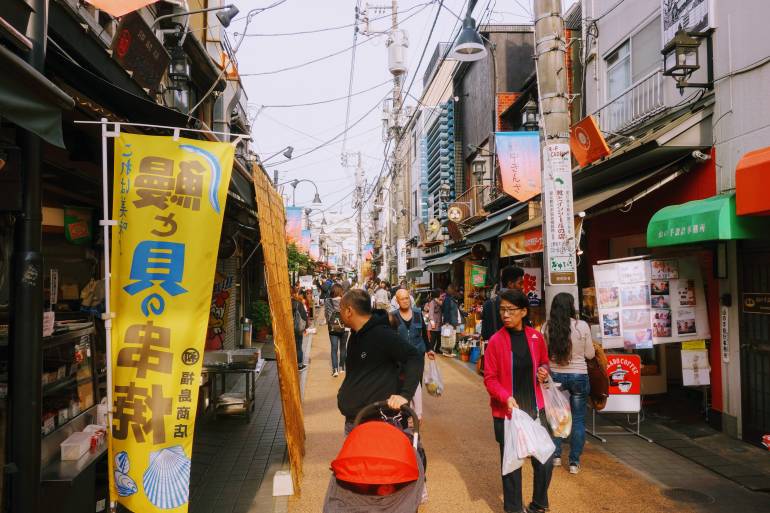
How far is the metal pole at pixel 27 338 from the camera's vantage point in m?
3.29

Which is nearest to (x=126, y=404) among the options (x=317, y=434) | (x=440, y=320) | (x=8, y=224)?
(x=8, y=224)

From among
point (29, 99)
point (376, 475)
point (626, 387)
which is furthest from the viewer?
point (626, 387)

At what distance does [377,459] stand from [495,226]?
1283 cm

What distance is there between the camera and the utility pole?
6902 mm

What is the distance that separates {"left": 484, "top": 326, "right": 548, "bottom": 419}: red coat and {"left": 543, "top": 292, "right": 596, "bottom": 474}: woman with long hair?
1284 mm

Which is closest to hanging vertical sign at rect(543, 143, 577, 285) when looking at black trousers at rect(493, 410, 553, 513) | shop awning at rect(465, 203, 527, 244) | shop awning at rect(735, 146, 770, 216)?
shop awning at rect(735, 146, 770, 216)

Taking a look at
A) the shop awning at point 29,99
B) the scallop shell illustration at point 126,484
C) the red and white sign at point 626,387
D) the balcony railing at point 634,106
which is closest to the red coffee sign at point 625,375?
the red and white sign at point 626,387

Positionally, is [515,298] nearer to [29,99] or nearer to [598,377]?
[598,377]

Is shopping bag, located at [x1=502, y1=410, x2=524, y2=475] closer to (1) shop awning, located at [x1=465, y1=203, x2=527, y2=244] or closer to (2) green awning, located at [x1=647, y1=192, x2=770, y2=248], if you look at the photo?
(2) green awning, located at [x1=647, y1=192, x2=770, y2=248]

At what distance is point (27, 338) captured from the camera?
10.9ft

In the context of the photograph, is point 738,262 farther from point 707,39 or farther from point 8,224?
point 8,224

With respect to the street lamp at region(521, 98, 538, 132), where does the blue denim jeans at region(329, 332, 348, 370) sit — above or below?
below

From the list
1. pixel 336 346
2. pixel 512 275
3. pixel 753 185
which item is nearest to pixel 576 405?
pixel 512 275

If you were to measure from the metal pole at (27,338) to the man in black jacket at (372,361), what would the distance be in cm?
215
